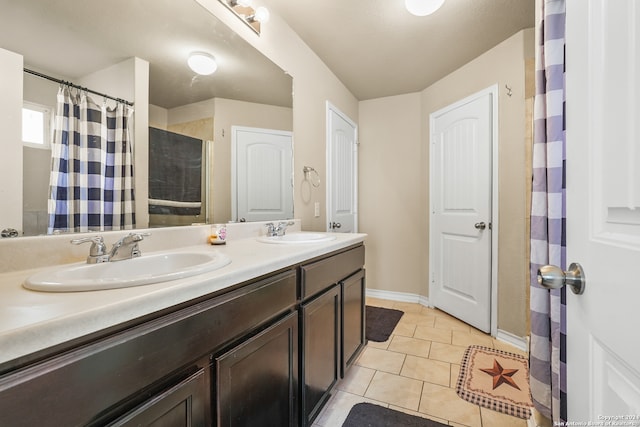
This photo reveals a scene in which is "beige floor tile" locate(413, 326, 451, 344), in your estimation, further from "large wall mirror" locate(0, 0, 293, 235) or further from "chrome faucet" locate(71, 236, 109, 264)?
"chrome faucet" locate(71, 236, 109, 264)

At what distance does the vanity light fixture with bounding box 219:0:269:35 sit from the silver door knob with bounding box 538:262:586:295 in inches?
70.2

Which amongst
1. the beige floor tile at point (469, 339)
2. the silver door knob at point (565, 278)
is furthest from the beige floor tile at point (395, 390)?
the silver door knob at point (565, 278)

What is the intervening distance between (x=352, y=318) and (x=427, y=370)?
2.07 feet

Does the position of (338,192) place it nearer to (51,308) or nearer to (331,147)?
(331,147)

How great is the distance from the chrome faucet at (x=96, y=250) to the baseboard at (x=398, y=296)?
113 inches

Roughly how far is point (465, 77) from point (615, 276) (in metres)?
2.64

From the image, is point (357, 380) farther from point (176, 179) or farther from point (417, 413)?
point (176, 179)

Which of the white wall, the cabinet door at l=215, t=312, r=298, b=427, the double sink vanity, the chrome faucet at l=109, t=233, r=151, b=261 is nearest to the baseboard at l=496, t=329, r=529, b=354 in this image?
the double sink vanity

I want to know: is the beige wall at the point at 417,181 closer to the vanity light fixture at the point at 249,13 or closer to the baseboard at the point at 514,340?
the baseboard at the point at 514,340

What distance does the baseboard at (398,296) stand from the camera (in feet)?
10.2

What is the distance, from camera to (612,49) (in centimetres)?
44

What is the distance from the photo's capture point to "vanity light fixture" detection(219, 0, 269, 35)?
1.54 metres

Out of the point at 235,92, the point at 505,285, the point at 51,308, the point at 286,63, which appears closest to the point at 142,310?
the point at 51,308

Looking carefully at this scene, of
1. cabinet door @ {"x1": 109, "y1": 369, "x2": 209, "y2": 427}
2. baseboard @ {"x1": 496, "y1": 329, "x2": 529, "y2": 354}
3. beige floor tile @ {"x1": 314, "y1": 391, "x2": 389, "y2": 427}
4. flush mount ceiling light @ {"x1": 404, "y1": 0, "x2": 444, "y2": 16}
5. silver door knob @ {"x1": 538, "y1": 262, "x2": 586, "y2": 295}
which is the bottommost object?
beige floor tile @ {"x1": 314, "y1": 391, "x2": 389, "y2": 427}
